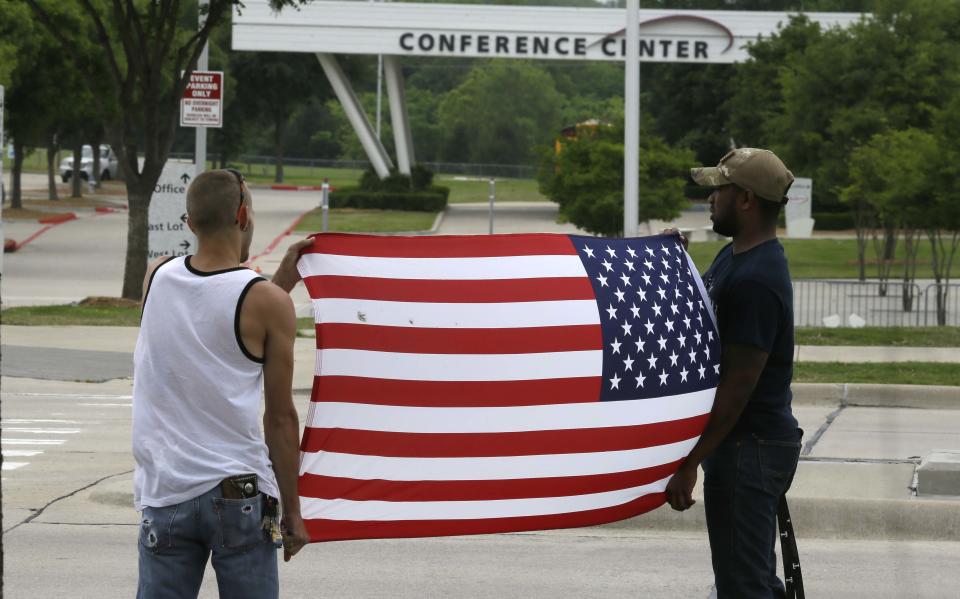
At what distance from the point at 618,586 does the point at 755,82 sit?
44747mm

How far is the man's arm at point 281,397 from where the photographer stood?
3992 millimetres

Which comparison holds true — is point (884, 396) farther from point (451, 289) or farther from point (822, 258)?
point (822, 258)

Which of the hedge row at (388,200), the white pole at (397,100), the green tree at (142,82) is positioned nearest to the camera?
the green tree at (142,82)

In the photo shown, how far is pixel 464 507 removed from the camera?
15.9 feet

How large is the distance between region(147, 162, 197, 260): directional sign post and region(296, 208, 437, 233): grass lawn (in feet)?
73.3

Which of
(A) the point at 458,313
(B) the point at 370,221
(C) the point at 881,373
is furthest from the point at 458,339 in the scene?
(B) the point at 370,221

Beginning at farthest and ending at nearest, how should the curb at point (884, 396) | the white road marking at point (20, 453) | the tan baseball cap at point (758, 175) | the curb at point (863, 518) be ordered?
the curb at point (884, 396) → the white road marking at point (20, 453) → the curb at point (863, 518) → the tan baseball cap at point (758, 175)

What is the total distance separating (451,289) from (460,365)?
0.28 meters

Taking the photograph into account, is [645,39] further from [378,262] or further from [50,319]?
[378,262]

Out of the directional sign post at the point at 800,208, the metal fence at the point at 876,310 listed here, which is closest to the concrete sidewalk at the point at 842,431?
the metal fence at the point at 876,310

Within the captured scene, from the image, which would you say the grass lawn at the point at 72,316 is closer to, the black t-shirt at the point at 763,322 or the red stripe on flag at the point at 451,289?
the red stripe on flag at the point at 451,289

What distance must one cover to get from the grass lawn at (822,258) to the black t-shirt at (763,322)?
3003cm

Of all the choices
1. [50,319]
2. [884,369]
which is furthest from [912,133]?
[50,319]

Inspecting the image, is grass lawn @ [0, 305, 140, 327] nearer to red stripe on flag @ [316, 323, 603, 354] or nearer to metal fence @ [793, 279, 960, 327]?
metal fence @ [793, 279, 960, 327]
